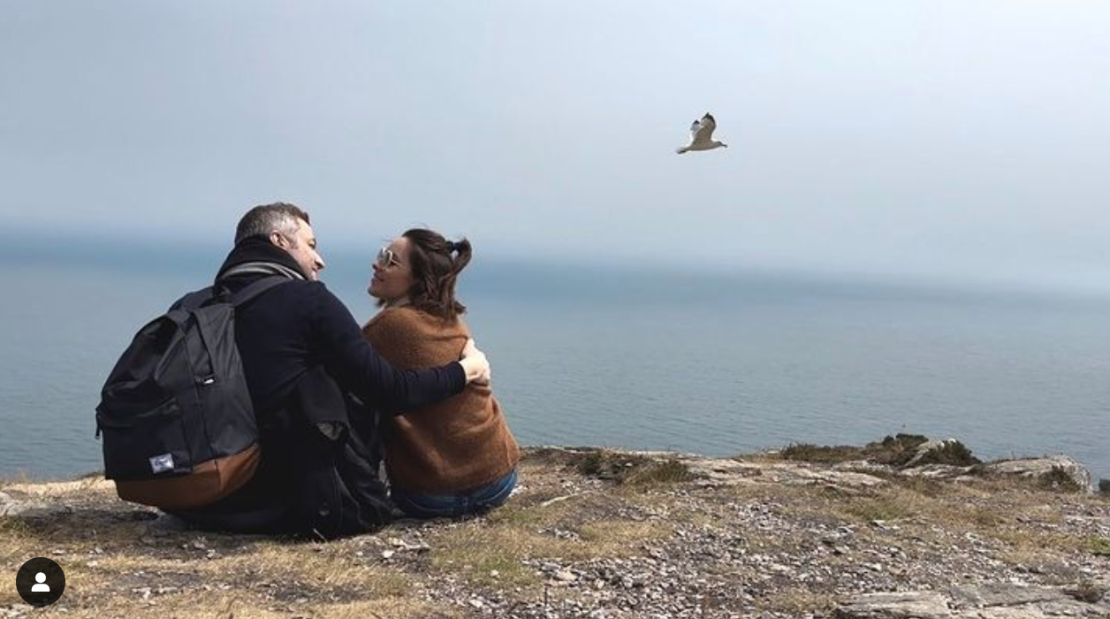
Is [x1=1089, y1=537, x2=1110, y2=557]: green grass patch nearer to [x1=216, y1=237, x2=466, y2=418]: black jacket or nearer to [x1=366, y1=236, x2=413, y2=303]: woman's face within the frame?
[x1=216, y1=237, x2=466, y2=418]: black jacket

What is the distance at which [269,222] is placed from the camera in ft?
25.4

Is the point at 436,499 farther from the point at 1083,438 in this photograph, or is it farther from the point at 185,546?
the point at 1083,438

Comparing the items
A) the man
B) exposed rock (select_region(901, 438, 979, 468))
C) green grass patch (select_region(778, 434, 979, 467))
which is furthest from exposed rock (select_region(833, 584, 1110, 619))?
exposed rock (select_region(901, 438, 979, 468))

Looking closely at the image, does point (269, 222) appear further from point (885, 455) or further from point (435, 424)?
point (885, 455)

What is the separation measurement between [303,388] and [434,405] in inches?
52.5

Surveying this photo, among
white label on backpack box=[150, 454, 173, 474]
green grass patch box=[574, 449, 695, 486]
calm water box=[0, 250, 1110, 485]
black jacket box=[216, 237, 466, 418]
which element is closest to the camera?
white label on backpack box=[150, 454, 173, 474]

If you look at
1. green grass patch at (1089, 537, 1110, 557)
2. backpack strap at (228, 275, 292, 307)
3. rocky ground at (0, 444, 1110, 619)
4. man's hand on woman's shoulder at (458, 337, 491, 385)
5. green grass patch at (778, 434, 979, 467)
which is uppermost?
backpack strap at (228, 275, 292, 307)

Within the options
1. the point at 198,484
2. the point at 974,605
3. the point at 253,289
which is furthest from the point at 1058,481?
the point at 198,484

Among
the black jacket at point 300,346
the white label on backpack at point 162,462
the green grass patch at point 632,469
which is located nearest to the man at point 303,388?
the black jacket at point 300,346

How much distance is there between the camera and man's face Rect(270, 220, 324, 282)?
7770mm

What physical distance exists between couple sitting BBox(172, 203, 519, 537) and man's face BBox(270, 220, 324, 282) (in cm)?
1

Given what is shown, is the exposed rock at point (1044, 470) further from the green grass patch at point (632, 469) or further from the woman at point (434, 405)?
the woman at point (434, 405)

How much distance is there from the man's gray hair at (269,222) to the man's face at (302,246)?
0.02 metres

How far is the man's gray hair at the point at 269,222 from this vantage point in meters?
7.71
